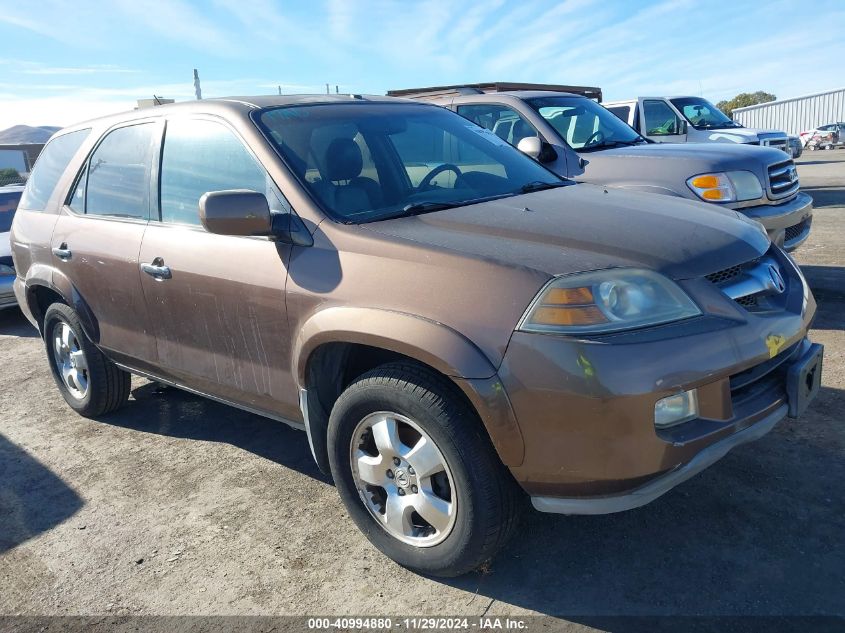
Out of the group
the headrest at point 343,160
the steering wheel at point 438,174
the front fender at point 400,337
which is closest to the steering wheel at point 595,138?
the steering wheel at point 438,174

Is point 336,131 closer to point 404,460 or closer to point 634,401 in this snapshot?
point 404,460

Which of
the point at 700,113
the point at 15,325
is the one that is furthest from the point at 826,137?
the point at 15,325

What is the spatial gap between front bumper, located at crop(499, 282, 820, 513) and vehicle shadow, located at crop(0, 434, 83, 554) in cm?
239

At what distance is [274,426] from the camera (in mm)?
4375

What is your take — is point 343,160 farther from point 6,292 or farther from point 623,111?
point 623,111

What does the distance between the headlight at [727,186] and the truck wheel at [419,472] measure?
3.98 meters

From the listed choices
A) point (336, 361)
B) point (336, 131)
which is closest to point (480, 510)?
point (336, 361)

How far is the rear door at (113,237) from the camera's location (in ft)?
12.2

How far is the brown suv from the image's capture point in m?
2.29

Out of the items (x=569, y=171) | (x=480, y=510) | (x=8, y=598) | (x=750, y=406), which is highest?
(x=569, y=171)

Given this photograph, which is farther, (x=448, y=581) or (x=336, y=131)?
(x=336, y=131)

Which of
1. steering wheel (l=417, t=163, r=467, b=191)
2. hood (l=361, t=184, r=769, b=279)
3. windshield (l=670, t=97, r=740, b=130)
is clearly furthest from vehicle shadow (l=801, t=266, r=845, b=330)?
windshield (l=670, t=97, r=740, b=130)

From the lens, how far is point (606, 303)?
2.32m

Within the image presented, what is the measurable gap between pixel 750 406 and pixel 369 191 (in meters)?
1.75
